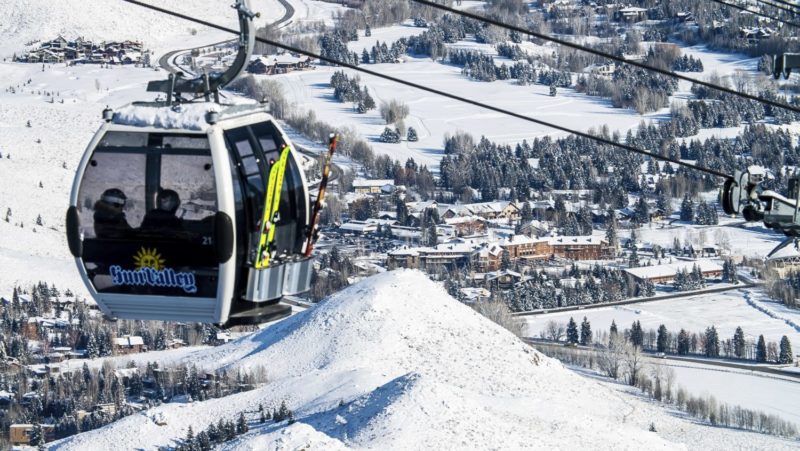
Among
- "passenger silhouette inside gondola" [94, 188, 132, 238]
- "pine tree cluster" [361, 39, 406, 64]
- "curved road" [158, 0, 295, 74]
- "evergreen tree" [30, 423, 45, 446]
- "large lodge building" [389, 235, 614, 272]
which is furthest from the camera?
"pine tree cluster" [361, 39, 406, 64]

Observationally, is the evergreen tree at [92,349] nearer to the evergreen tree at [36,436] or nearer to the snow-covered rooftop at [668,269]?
the evergreen tree at [36,436]

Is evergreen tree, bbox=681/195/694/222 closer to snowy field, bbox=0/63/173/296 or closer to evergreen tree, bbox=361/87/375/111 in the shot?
evergreen tree, bbox=361/87/375/111

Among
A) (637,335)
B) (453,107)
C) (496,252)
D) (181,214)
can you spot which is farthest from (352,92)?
(181,214)

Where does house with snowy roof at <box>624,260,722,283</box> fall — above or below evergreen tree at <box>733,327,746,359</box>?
below

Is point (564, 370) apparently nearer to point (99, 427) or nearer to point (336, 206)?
point (99, 427)

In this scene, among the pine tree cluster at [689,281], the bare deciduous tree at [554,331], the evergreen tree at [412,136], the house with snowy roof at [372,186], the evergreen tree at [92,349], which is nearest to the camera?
the evergreen tree at [92,349]

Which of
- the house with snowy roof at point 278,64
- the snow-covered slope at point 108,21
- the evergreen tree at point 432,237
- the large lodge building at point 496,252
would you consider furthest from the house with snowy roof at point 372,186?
the snow-covered slope at point 108,21

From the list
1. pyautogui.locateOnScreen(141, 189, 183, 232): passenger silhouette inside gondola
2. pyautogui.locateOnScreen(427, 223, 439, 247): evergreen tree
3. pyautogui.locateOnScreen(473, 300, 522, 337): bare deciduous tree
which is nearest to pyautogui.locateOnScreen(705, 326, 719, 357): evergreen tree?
pyautogui.locateOnScreen(473, 300, 522, 337): bare deciduous tree
